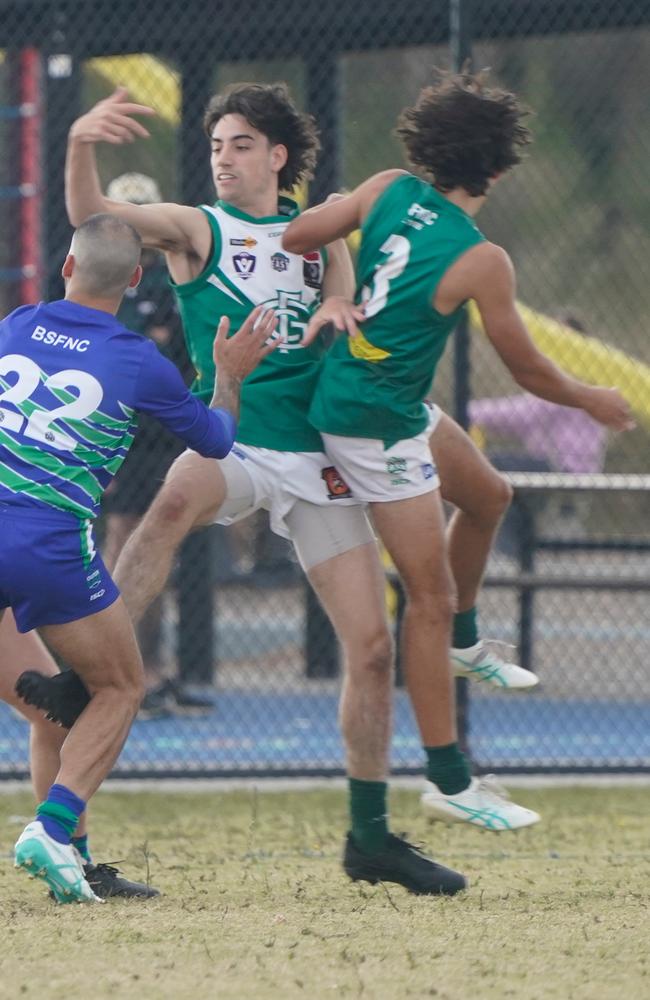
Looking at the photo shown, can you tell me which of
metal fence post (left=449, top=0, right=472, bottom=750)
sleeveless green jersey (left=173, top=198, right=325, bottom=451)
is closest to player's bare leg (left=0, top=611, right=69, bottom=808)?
sleeveless green jersey (left=173, top=198, right=325, bottom=451)

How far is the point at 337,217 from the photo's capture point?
14.9ft

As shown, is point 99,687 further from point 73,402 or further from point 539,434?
point 539,434

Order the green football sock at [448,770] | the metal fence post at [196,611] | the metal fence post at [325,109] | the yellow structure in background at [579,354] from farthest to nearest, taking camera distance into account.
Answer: the yellow structure in background at [579,354]
the metal fence post at [196,611]
the metal fence post at [325,109]
the green football sock at [448,770]

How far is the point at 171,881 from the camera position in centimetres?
507

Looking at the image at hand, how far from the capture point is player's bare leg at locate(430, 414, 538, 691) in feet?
16.3

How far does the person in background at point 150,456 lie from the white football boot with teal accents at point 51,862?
374 cm

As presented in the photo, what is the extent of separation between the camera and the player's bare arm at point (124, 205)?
460 centimetres

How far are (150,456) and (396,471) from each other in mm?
3772

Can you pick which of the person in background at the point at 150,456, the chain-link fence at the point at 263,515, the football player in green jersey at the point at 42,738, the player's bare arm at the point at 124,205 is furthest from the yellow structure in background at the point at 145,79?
the football player in green jersey at the point at 42,738

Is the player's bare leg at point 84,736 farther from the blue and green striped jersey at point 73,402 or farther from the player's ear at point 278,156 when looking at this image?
the player's ear at point 278,156

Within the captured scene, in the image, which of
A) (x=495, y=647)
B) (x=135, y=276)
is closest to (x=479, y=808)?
(x=495, y=647)

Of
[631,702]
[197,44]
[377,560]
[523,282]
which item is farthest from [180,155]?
[523,282]

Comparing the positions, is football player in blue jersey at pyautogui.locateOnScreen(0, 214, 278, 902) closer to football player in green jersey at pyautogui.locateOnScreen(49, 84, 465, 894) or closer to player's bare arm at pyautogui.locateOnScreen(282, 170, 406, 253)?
football player in green jersey at pyautogui.locateOnScreen(49, 84, 465, 894)

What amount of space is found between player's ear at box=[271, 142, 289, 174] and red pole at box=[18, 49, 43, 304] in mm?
3468
